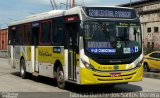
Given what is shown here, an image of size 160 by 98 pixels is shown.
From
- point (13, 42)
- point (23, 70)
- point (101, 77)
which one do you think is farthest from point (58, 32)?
point (13, 42)

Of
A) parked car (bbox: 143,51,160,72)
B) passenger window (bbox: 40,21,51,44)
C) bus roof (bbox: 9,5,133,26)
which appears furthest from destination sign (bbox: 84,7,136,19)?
parked car (bbox: 143,51,160,72)

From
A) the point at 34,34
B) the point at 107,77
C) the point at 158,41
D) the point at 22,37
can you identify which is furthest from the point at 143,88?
the point at 158,41

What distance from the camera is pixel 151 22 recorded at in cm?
6359

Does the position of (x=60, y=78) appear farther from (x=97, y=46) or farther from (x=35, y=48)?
(x=35, y=48)

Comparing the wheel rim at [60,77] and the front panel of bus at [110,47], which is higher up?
the front panel of bus at [110,47]

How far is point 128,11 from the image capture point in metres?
14.5

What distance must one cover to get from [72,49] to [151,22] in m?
50.8

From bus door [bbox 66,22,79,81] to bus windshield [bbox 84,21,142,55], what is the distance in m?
0.57

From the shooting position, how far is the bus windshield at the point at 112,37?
1358 cm

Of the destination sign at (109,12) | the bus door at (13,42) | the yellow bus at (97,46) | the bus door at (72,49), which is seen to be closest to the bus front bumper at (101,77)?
the yellow bus at (97,46)

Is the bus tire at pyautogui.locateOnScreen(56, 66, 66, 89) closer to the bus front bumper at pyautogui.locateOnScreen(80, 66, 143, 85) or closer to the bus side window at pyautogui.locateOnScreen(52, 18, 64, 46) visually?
the bus side window at pyautogui.locateOnScreen(52, 18, 64, 46)

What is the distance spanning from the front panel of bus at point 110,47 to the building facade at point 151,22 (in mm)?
45995

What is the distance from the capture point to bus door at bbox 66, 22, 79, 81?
14.0 m

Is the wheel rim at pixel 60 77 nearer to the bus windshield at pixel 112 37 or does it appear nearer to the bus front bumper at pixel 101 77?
the bus front bumper at pixel 101 77
